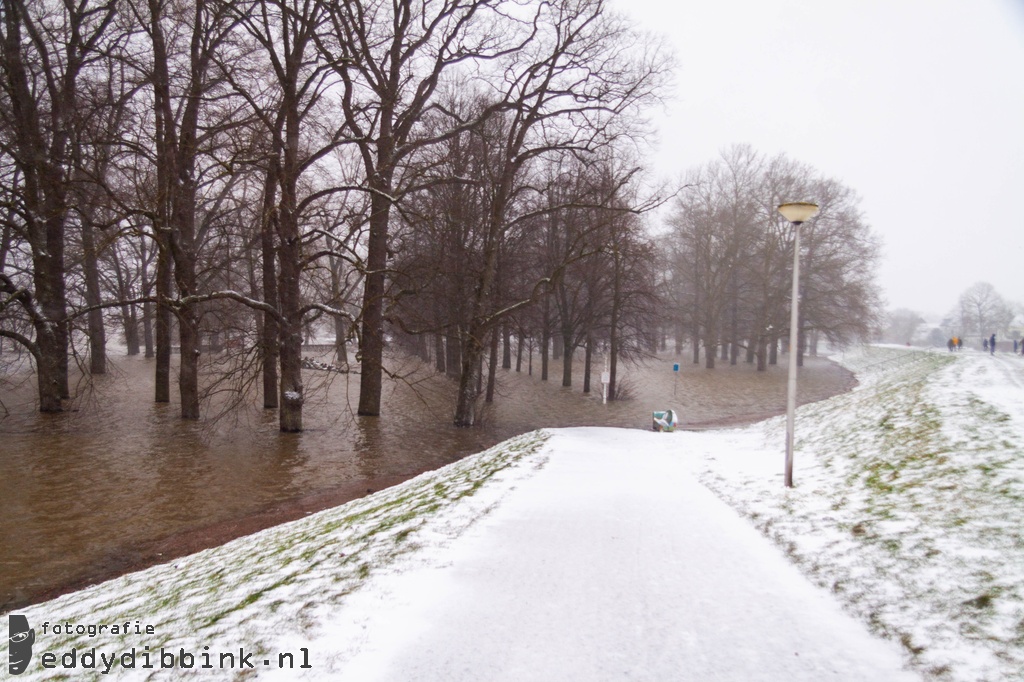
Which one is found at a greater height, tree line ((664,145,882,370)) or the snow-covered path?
tree line ((664,145,882,370))

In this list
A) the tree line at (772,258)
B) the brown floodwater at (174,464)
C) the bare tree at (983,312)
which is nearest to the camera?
the brown floodwater at (174,464)

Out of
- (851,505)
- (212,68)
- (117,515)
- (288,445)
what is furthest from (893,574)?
(212,68)

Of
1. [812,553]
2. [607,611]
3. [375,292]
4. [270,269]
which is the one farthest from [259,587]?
[270,269]

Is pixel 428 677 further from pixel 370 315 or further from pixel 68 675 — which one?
pixel 370 315

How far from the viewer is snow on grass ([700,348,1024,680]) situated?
3.99 m

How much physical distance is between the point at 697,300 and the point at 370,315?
35404 millimetres

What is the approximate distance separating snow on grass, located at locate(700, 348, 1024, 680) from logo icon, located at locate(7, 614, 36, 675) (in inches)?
248

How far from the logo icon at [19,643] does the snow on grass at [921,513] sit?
6.30m

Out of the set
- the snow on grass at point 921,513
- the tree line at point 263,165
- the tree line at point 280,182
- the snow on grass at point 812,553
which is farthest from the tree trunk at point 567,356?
the snow on grass at point 812,553

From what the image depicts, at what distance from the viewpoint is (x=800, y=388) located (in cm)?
3350

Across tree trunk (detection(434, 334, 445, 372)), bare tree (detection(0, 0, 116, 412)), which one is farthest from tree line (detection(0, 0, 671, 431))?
tree trunk (detection(434, 334, 445, 372))

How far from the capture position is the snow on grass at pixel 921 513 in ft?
13.1

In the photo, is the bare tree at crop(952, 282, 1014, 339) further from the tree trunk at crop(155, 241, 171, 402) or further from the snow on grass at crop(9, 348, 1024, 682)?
the tree trunk at crop(155, 241, 171, 402)

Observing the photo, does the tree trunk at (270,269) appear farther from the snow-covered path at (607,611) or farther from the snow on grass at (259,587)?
the snow-covered path at (607,611)
